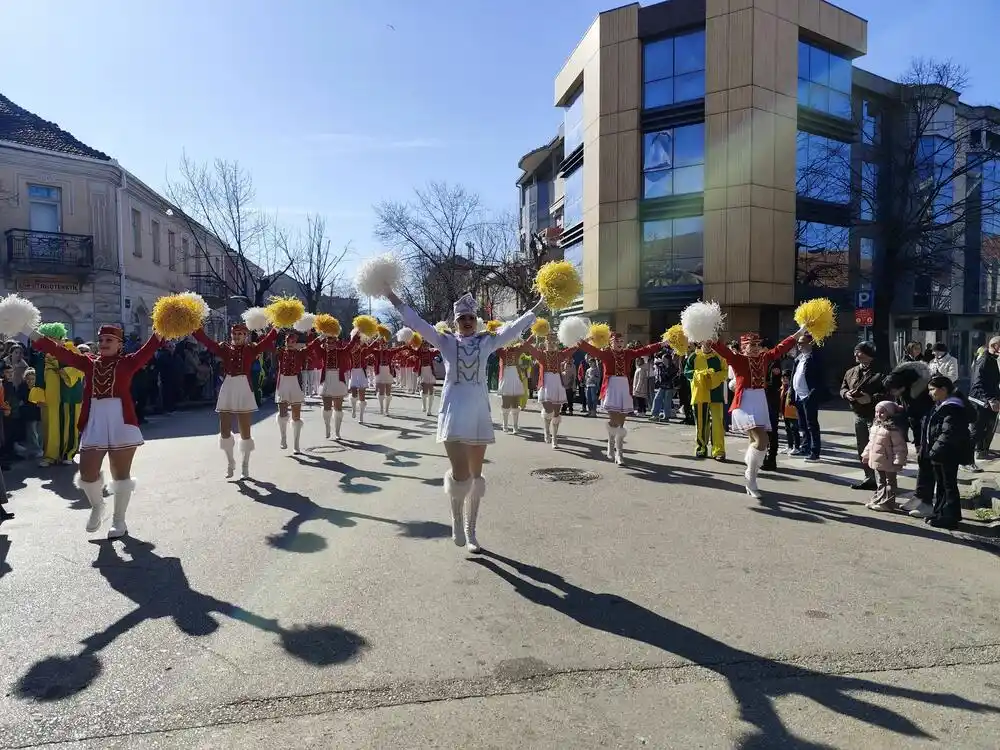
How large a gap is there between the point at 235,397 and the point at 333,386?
373cm

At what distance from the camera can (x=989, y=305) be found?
3453cm

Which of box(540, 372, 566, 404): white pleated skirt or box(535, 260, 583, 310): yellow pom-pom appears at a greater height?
box(535, 260, 583, 310): yellow pom-pom

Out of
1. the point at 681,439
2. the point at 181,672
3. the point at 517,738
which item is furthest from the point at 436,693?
the point at 681,439

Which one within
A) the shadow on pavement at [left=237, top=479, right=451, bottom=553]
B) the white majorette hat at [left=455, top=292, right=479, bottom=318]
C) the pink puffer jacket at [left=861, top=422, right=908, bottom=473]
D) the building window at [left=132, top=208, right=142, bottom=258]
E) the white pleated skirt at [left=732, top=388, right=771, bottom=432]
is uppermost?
the building window at [left=132, top=208, right=142, bottom=258]

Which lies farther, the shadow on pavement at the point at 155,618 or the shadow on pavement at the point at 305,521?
the shadow on pavement at the point at 305,521

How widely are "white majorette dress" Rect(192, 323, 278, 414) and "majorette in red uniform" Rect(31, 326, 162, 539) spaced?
2.22 m

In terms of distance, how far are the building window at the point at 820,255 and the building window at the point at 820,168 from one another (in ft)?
3.84

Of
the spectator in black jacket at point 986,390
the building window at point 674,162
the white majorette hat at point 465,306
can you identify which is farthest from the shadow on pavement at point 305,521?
the building window at point 674,162

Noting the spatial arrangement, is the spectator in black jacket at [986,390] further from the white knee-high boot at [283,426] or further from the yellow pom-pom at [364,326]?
the yellow pom-pom at [364,326]

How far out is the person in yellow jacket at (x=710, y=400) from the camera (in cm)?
1075

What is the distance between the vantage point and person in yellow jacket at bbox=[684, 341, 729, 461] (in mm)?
10750

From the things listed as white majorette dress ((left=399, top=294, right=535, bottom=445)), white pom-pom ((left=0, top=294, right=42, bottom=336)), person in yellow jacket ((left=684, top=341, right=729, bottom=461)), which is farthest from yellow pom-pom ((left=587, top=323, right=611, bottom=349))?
white pom-pom ((left=0, top=294, right=42, bottom=336))

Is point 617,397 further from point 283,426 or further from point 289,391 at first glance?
point 283,426

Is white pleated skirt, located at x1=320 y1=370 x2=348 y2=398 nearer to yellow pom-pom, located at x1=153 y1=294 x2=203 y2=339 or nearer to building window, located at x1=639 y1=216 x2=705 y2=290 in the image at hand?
yellow pom-pom, located at x1=153 y1=294 x2=203 y2=339
